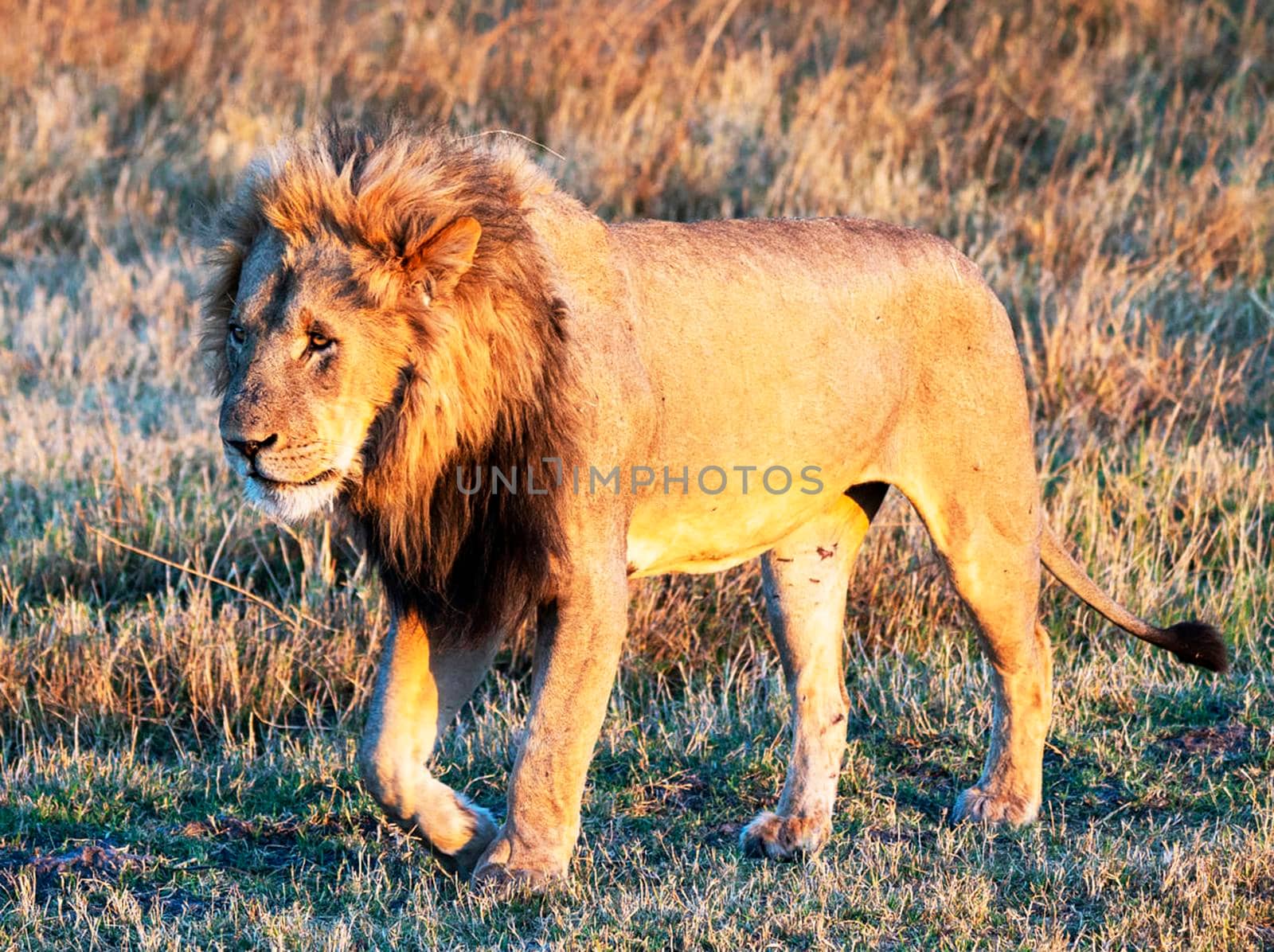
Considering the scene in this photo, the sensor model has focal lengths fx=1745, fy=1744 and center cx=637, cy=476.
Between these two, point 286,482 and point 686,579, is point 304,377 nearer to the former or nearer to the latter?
point 286,482

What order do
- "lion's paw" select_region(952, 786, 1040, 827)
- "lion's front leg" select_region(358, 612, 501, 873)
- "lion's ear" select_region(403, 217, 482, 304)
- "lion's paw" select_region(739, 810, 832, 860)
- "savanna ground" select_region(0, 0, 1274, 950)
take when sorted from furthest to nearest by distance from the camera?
1. "lion's paw" select_region(952, 786, 1040, 827)
2. "lion's paw" select_region(739, 810, 832, 860)
3. "savanna ground" select_region(0, 0, 1274, 950)
4. "lion's front leg" select_region(358, 612, 501, 873)
5. "lion's ear" select_region(403, 217, 482, 304)

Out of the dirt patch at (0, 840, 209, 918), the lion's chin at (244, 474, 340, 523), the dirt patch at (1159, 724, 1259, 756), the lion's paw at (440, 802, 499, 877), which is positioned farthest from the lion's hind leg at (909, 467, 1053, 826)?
the dirt patch at (0, 840, 209, 918)

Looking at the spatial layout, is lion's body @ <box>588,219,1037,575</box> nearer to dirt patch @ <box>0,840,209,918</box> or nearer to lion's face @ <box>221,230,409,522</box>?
lion's face @ <box>221,230,409,522</box>

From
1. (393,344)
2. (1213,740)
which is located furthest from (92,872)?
(1213,740)

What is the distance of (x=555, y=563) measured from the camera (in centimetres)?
334

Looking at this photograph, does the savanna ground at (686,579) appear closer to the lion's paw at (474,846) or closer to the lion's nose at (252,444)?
the lion's paw at (474,846)

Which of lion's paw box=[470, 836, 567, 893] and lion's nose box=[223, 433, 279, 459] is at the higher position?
lion's nose box=[223, 433, 279, 459]

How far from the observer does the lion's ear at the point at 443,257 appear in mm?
3205

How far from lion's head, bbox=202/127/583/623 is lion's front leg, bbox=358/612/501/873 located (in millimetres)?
238

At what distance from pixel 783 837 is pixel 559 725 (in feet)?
2.92

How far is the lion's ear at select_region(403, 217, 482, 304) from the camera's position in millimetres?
3205

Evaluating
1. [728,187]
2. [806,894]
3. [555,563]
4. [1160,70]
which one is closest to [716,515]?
[555,563]

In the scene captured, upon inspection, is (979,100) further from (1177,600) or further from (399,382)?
(399,382)

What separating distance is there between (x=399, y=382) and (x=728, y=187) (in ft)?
19.9
